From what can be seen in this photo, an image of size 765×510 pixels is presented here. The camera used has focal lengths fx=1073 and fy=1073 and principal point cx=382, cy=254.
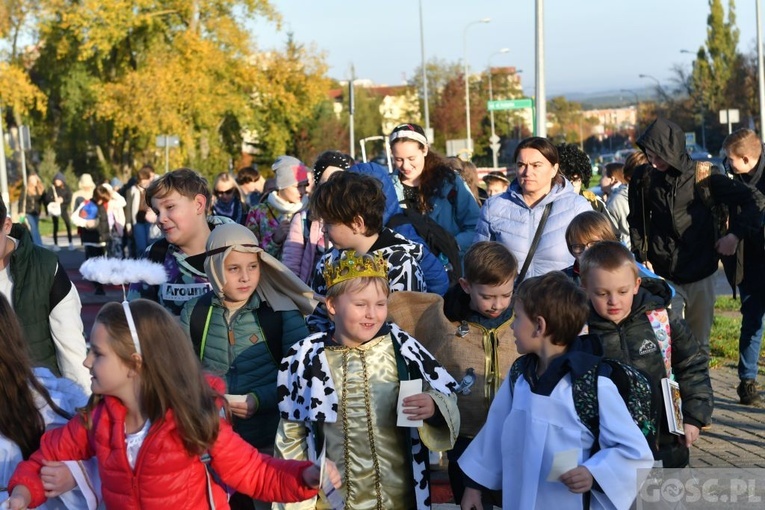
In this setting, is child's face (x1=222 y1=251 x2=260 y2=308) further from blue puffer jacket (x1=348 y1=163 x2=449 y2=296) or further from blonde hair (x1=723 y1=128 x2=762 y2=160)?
blonde hair (x1=723 y1=128 x2=762 y2=160)

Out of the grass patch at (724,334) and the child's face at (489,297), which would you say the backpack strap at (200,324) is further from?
the grass patch at (724,334)

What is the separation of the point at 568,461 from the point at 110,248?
16.4 metres

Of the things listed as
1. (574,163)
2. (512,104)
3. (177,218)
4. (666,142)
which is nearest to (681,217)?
(666,142)

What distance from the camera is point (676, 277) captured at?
7957 millimetres

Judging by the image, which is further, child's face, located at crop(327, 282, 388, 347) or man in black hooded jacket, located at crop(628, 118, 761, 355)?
man in black hooded jacket, located at crop(628, 118, 761, 355)

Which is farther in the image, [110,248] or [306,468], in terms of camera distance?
[110,248]

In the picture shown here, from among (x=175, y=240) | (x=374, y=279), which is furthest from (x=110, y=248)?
(x=374, y=279)

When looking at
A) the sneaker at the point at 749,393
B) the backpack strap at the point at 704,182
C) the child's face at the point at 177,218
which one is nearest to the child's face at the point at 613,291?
the child's face at the point at 177,218

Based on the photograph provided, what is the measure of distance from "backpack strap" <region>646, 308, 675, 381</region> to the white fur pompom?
2039 mm

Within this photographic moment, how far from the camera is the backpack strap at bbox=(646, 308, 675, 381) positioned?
443cm

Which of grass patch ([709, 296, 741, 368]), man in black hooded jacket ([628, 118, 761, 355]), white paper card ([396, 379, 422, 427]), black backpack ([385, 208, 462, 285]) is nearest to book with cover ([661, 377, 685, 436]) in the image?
white paper card ([396, 379, 422, 427])

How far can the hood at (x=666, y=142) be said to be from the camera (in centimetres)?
754

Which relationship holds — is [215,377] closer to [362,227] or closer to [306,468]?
[306,468]

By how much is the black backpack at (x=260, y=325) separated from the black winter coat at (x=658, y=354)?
4.30 feet
